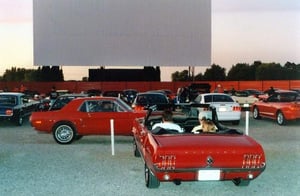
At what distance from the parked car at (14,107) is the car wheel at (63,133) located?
20.6ft

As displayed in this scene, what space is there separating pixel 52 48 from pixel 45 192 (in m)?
40.6

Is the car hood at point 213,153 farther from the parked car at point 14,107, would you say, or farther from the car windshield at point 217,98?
the parked car at point 14,107

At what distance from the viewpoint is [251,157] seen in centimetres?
693

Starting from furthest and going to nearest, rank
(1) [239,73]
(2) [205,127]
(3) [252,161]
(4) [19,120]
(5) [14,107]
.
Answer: (1) [239,73] → (4) [19,120] → (5) [14,107] → (2) [205,127] → (3) [252,161]

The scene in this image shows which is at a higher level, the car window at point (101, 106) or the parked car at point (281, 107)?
the car window at point (101, 106)

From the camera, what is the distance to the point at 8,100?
2020 centimetres

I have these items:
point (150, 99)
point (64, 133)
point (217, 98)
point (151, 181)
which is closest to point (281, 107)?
point (217, 98)

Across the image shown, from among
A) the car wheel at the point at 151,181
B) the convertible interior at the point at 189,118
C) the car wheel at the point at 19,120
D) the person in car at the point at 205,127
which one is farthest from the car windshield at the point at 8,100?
the car wheel at the point at 151,181

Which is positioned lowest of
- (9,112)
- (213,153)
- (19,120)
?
(19,120)

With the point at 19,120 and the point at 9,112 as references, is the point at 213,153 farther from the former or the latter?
the point at 19,120

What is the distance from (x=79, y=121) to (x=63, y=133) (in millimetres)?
589

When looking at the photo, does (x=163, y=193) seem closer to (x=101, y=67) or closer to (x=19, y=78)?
(x=101, y=67)

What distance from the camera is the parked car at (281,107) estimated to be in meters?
19.2

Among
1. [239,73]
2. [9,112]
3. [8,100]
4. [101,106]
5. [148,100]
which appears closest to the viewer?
[101,106]
